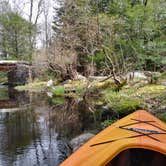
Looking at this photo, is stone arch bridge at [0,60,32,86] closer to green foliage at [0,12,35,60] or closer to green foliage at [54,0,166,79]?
green foliage at [0,12,35,60]

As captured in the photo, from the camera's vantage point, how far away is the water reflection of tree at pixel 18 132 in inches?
272

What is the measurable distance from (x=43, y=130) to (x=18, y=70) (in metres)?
20.3

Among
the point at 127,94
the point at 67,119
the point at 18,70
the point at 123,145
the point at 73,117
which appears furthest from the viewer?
the point at 18,70

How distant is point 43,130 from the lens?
8680 millimetres

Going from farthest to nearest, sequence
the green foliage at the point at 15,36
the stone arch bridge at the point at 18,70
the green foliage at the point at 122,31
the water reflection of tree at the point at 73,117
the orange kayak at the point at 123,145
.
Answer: the green foliage at the point at 15,36
the stone arch bridge at the point at 18,70
the green foliage at the point at 122,31
the water reflection of tree at the point at 73,117
the orange kayak at the point at 123,145

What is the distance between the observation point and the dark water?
6.26 meters

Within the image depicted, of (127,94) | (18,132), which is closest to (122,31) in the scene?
(127,94)

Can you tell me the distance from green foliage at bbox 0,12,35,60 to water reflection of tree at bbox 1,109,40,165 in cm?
2048

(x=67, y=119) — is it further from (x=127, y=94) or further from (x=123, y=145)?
(x=123, y=145)

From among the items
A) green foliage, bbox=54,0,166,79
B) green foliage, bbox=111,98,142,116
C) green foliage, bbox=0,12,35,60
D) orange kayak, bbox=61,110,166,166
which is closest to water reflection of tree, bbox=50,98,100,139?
green foliage, bbox=111,98,142,116

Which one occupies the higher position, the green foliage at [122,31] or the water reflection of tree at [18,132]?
the green foliage at [122,31]

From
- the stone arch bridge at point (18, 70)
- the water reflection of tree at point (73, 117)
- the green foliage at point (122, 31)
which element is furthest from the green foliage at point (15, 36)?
the water reflection of tree at point (73, 117)

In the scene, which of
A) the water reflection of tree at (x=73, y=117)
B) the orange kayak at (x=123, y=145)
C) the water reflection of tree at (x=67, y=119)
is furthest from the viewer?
the water reflection of tree at (x=73, y=117)

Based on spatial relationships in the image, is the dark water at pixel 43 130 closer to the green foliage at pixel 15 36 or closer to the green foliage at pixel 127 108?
the green foliage at pixel 127 108
